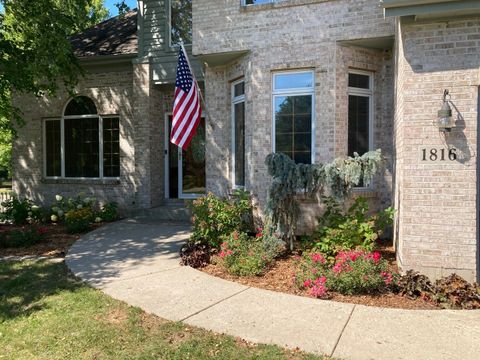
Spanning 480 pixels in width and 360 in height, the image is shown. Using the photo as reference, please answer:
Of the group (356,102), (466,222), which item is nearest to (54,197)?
(356,102)

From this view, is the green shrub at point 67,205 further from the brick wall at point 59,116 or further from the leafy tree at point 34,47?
the leafy tree at point 34,47

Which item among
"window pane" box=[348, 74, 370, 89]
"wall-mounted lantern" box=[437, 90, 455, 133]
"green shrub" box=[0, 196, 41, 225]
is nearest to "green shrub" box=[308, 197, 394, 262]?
"wall-mounted lantern" box=[437, 90, 455, 133]

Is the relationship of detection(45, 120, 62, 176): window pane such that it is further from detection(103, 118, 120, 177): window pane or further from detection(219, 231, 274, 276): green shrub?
detection(219, 231, 274, 276): green shrub

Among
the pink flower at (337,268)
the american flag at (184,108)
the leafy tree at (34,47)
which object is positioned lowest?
the pink flower at (337,268)

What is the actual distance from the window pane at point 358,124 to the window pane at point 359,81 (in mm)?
210

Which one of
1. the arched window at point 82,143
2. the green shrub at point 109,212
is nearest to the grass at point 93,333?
the green shrub at point 109,212

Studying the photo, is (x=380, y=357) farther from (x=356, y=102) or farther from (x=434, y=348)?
(x=356, y=102)

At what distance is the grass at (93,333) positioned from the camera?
381cm

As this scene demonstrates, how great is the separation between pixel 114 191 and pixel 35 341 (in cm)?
809

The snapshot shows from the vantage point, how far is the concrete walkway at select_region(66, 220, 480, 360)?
3.87m

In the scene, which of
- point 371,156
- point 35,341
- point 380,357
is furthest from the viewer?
point 371,156

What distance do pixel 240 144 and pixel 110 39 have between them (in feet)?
20.8

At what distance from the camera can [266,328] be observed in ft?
14.0

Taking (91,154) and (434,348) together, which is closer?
(434,348)
